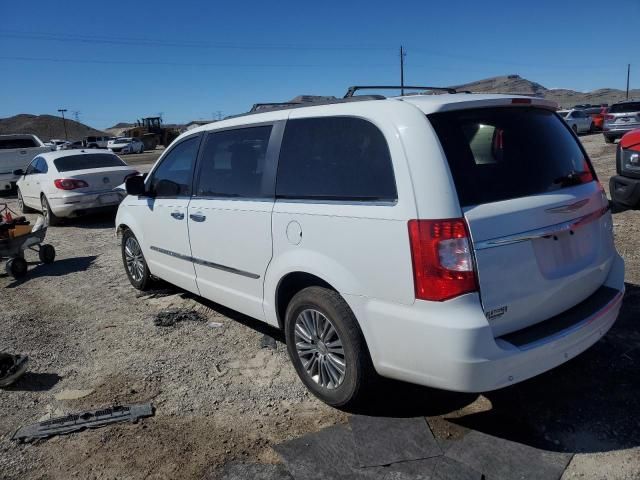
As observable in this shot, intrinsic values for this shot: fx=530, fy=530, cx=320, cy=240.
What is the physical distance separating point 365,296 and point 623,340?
7.76 feet

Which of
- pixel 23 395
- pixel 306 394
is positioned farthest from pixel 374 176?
pixel 23 395

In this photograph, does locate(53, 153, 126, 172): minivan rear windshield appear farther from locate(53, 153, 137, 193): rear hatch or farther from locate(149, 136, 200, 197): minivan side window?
locate(149, 136, 200, 197): minivan side window

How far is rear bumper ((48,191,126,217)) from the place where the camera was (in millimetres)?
10414

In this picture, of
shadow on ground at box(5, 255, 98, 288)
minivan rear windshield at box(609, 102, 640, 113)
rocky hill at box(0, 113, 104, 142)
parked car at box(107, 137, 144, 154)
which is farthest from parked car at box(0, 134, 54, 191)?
rocky hill at box(0, 113, 104, 142)

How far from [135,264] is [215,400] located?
9.41ft

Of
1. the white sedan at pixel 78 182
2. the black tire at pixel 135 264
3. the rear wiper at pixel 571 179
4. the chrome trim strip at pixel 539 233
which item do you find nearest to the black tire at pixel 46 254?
the black tire at pixel 135 264

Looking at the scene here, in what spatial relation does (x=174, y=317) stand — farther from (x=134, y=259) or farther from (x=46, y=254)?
(x=46, y=254)

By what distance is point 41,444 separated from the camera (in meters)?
3.25

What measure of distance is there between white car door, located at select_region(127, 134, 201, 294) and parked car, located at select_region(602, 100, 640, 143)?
2097 centimetres

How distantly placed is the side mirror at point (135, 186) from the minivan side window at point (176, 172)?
10cm

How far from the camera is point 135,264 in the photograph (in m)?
6.04

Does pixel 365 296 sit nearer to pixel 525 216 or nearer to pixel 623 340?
pixel 525 216

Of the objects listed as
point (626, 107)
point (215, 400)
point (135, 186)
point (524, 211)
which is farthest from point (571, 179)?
point (626, 107)

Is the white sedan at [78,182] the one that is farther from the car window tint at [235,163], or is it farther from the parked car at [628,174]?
the parked car at [628,174]
